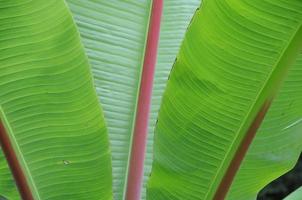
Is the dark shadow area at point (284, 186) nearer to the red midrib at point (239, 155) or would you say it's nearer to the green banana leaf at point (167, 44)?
the green banana leaf at point (167, 44)

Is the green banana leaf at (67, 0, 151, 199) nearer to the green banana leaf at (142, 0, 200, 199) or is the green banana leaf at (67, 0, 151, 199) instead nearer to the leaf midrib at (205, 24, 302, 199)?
the green banana leaf at (142, 0, 200, 199)

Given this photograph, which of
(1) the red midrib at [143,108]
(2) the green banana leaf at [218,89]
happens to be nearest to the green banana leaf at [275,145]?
(2) the green banana leaf at [218,89]

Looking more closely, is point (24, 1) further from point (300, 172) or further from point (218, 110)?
point (300, 172)

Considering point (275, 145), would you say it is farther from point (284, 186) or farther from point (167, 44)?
point (284, 186)

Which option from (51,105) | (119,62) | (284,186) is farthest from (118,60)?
(284,186)

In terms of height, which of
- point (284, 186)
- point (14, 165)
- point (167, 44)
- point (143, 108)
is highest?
point (284, 186)

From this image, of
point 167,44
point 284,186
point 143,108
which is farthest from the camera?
point 284,186

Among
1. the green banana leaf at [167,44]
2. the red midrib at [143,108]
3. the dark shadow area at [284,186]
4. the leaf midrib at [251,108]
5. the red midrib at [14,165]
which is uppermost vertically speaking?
the dark shadow area at [284,186]

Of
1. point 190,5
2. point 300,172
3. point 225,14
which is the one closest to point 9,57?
point 225,14

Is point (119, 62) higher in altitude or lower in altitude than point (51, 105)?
higher
